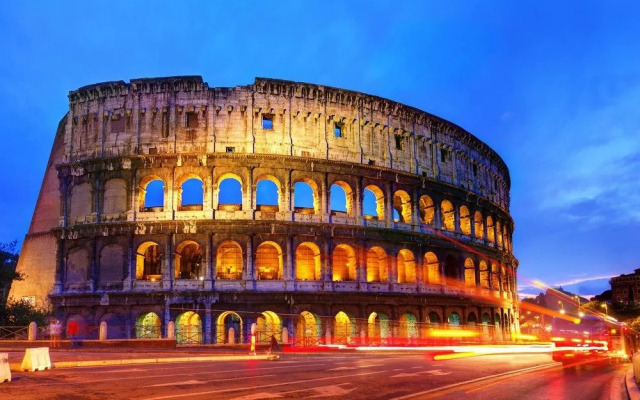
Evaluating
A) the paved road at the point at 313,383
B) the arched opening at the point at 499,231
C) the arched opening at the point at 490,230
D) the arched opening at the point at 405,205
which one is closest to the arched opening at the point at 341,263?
the arched opening at the point at 405,205

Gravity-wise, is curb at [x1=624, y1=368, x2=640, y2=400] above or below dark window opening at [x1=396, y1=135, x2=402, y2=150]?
below

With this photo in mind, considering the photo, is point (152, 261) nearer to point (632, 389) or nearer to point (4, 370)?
point (4, 370)

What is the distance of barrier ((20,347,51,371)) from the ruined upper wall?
19.1m

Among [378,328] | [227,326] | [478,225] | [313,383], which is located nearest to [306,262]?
[378,328]

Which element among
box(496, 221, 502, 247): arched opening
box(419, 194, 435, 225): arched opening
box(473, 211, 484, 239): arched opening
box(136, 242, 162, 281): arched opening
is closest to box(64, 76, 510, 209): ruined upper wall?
box(419, 194, 435, 225): arched opening

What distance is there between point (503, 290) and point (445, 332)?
1074 cm

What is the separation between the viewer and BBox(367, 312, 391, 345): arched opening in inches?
1342

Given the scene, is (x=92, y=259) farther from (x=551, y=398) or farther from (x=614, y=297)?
(x=614, y=297)

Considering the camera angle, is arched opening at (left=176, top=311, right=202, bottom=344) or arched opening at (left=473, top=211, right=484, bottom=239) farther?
arched opening at (left=473, top=211, right=484, bottom=239)

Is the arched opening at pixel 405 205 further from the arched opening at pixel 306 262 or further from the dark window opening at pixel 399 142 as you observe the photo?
the arched opening at pixel 306 262

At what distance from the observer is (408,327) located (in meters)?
35.8

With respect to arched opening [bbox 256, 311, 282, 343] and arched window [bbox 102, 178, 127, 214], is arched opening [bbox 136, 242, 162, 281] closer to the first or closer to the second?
arched window [bbox 102, 178, 127, 214]

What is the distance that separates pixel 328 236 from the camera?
1323 inches

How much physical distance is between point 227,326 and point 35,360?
1776 centimetres
